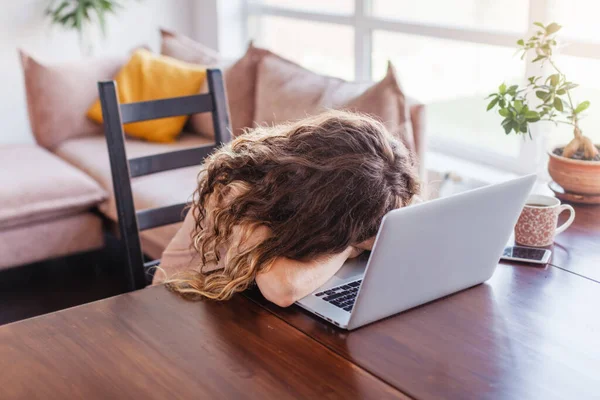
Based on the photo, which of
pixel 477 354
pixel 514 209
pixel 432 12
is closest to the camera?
pixel 477 354

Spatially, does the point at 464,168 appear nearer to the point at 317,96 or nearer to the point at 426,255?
the point at 317,96

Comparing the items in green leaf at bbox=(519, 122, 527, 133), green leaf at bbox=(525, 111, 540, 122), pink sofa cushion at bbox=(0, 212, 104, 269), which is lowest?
pink sofa cushion at bbox=(0, 212, 104, 269)

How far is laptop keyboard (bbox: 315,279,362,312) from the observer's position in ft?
3.99

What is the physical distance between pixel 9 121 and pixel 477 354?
3499mm

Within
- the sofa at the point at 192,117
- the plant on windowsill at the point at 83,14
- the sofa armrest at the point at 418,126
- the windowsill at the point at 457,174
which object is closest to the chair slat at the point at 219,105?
the sofa at the point at 192,117

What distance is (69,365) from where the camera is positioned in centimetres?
107

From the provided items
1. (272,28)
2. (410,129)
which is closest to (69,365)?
(410,129)

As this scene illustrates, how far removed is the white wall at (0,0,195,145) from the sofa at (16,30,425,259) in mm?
686

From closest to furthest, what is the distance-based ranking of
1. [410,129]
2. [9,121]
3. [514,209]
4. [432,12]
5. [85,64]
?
[514,209] < [410,129] < [432,12] < [85,64] < [9,121]

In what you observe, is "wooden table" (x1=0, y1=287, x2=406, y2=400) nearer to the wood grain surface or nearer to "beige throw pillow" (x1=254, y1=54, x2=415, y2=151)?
the wood grain surface

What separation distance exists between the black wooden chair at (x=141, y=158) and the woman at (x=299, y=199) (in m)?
0.49

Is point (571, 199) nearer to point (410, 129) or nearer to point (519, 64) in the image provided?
point (410, 129)

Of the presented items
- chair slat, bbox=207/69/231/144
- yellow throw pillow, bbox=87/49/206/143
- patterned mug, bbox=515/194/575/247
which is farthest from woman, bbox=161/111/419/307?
yellow throw pillow, bbox=87/49/206/143

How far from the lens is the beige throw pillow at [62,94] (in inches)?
130
